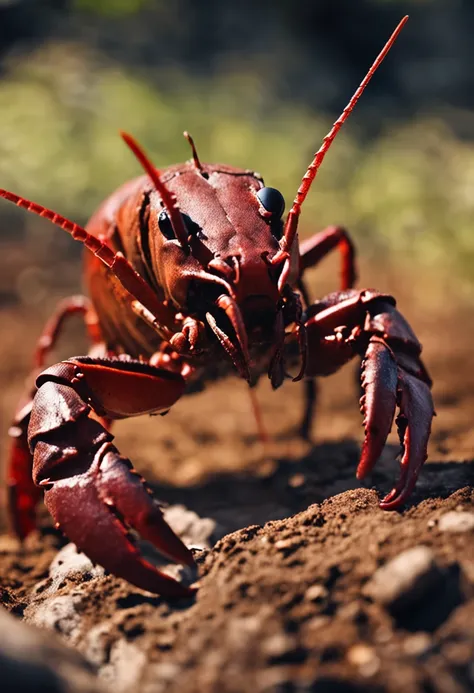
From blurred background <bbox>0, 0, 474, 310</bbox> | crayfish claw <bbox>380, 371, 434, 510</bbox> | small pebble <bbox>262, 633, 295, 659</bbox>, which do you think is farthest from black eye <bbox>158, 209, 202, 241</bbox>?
blurred background <bbox>0, 0, 474, 310</bbox>

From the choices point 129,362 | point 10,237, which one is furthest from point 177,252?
point 10,237

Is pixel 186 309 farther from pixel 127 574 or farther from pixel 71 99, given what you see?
pixel 71 99

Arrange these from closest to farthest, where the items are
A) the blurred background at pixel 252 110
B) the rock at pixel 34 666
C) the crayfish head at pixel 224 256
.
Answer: the rock at pixel 34 666 → the crayfish head at pixel 224 256 → the blurred background at pixel 252 110

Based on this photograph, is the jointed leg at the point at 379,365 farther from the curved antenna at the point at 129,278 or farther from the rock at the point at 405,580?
the curved antenna at the point at 129,278

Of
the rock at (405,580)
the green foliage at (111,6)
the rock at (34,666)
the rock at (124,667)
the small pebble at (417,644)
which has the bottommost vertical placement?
the small pebble at (417,644)

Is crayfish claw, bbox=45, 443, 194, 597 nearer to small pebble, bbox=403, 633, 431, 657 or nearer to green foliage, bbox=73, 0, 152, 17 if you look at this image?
small pebble, bbox=403, 633, 431, 657

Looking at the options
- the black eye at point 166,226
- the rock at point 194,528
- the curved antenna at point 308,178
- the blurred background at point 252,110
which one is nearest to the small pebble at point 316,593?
the rock at point 194,528
